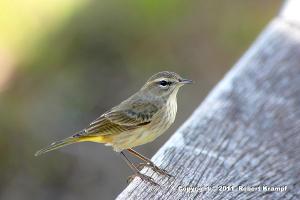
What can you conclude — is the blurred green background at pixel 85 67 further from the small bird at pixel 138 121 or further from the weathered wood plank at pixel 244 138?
the weathered wood plank at pixel 244 138

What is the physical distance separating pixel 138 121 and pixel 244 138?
1.09 metres

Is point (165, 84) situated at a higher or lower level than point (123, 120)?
higher

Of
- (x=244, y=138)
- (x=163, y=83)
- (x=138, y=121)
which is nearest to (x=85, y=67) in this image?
(x=163, y=83)

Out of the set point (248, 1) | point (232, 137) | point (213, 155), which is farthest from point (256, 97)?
point (248, 1)

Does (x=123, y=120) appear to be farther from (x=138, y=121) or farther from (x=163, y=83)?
(x=163, y=83)

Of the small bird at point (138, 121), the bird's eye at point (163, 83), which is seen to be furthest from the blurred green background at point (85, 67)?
the bird's eye at point (163, 83)

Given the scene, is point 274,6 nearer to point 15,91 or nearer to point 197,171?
point 15,91

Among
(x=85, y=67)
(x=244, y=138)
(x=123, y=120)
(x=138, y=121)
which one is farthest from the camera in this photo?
(x=85, y=67)

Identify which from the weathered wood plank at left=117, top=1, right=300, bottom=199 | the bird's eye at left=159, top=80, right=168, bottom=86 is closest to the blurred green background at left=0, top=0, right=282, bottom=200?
the bird's eye at left=159, top=80, right=168, bottom=86

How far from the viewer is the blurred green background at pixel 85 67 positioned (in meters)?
8.05

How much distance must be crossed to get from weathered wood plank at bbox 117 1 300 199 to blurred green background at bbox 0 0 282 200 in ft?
10.5

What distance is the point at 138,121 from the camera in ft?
16.8

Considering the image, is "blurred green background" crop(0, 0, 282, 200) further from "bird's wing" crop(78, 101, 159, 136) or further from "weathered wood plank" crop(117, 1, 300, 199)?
"weathered wood plank" crop(117, 1, 300, 199)

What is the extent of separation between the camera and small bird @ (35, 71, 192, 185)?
16.4 feet
